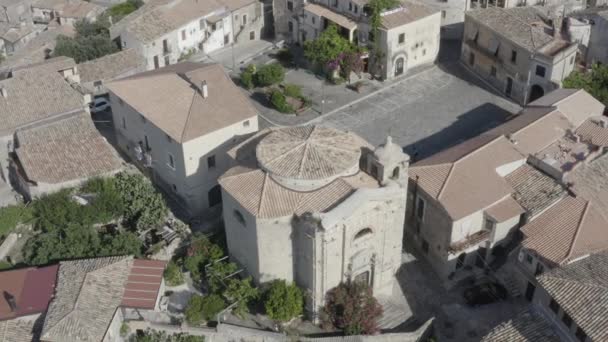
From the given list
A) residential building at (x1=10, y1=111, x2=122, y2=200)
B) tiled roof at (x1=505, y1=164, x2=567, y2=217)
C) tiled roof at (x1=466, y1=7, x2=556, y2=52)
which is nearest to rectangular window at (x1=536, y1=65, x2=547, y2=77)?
tiled roof at (x1=466, y1=7, x2=556, y2=52)

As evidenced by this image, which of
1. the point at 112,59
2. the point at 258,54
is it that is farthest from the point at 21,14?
the point at 258,54

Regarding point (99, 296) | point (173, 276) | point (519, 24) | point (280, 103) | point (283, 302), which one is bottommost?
point (173, 276)

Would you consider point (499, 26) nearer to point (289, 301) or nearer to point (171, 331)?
point (289, 301)

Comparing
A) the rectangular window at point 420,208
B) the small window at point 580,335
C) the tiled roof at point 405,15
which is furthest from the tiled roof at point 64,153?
the small window at point 580,335

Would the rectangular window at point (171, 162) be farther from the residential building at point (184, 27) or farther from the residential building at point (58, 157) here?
the residential building at point (184, 27)

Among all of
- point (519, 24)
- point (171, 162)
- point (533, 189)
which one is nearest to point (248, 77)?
point (171, 162)

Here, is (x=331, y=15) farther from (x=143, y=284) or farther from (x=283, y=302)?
(x=143, y=284)
